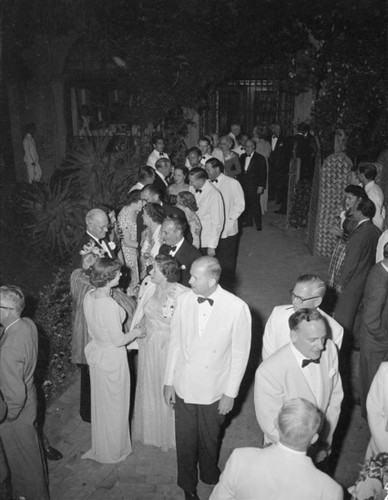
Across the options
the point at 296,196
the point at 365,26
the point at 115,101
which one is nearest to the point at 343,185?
the point at 296,196

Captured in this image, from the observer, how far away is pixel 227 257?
845 cm

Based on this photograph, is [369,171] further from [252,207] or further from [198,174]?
[252,207]

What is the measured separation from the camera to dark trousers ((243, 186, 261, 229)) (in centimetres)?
1117

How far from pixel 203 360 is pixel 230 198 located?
15.0 feet

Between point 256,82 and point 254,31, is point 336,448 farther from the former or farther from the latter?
A: point 256,82

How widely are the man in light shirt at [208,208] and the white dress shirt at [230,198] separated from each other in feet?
1.69

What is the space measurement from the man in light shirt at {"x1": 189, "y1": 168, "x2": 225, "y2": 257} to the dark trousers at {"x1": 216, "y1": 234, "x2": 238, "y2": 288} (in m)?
0.70

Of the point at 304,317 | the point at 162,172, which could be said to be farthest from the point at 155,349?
the point at 162,172

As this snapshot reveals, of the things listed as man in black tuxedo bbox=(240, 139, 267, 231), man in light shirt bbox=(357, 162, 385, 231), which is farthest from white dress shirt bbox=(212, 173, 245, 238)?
man in black tuxedo bbox=(240, 139, 267, 231)

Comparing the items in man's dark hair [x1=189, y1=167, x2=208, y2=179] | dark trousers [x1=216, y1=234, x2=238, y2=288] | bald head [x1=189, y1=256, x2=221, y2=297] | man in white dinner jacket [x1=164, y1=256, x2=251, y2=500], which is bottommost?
dark trousers [x1=216, y1=234, x2=238, y2=288]

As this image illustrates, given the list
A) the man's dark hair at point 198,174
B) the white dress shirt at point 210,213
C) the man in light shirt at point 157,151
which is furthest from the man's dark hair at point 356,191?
the man in light shirt at point 157,151

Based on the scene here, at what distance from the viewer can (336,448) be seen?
4809 millimetres

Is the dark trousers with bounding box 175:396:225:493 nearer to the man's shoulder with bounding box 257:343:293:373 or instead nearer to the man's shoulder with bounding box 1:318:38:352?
the man's shoulder with bounding box 257:343:293:373

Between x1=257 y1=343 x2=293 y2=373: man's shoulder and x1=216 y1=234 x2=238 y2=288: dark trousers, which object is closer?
x1=257 y1=343 x2=293 y2=373: man's shoulder
